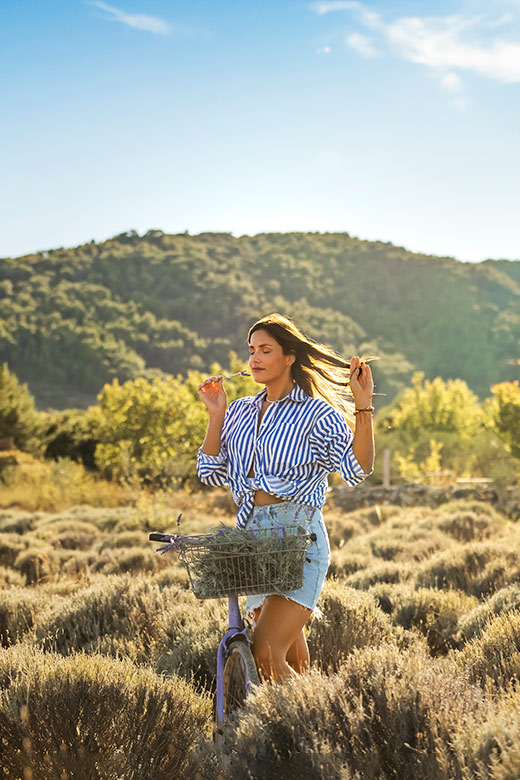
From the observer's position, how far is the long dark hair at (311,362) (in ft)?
12.3

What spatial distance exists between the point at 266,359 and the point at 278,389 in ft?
0.48

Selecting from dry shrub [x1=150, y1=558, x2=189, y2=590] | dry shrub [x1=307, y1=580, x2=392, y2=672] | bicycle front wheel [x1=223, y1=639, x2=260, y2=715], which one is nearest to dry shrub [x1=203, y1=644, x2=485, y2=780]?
bicycle front wheel [x1=223, y1=639, x2=260, y2=715]

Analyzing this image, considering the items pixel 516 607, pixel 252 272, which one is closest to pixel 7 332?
pixel 252 272

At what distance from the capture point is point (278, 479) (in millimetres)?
3506

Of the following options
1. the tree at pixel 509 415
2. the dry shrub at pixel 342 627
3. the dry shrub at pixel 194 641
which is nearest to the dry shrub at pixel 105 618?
the dry shrub at pixel 194 641

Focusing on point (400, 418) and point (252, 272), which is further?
point (252, 272)

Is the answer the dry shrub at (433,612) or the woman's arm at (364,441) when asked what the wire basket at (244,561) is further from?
the dry shrub at (433,612)

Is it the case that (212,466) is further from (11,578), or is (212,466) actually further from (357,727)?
(11,578)

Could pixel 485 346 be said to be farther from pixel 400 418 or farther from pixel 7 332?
pixel 400 418

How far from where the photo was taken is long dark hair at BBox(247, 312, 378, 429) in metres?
3.76

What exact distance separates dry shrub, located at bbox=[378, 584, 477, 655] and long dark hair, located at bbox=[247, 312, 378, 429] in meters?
2.79

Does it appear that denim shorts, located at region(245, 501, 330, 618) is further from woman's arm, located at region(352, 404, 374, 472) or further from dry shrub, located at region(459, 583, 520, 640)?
dry shrub, located at region(459, 583, 520, 640)

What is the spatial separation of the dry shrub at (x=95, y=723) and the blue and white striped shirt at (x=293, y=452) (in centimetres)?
88

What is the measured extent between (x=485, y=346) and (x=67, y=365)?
4467 cm
